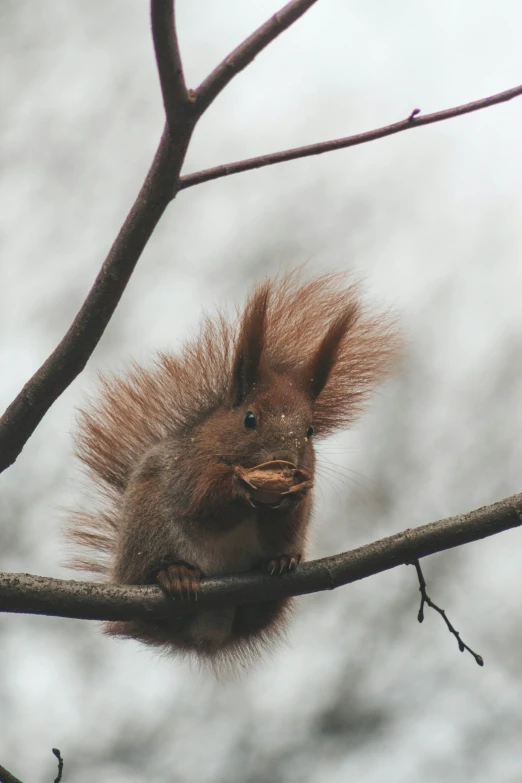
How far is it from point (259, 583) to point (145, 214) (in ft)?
3.01

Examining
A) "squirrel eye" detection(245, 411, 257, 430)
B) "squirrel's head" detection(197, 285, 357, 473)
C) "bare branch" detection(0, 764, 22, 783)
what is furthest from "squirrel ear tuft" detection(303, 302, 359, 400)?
"bare branch" detection(0, 764, 22, 783)

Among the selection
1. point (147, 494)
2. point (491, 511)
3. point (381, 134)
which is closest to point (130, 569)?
point (147, 494)

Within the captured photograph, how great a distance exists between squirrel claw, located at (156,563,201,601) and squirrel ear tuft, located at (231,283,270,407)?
50cm

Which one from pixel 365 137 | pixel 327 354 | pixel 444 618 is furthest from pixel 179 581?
pixel 365 137

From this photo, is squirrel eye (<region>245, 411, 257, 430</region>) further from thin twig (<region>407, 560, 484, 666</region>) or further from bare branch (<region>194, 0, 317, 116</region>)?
bare branch (<region>194, 0, 317, 116</region>)

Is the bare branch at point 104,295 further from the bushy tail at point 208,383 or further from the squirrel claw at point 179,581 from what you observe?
the bushy tail at point 208,383

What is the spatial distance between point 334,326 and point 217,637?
93 cm

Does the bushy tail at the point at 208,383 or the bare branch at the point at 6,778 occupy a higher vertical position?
the bushy tail at the point at 208,383

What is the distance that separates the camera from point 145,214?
1709mm

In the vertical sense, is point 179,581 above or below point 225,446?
below

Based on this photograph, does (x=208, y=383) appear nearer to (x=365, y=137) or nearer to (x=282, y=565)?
(x=282, y=565)

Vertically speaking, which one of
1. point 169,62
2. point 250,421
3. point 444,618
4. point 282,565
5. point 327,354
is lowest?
point 444,618

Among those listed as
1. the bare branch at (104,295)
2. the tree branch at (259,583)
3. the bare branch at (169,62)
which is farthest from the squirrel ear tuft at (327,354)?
the bare branch at (169,62)

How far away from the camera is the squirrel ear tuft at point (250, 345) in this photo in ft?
7.75
